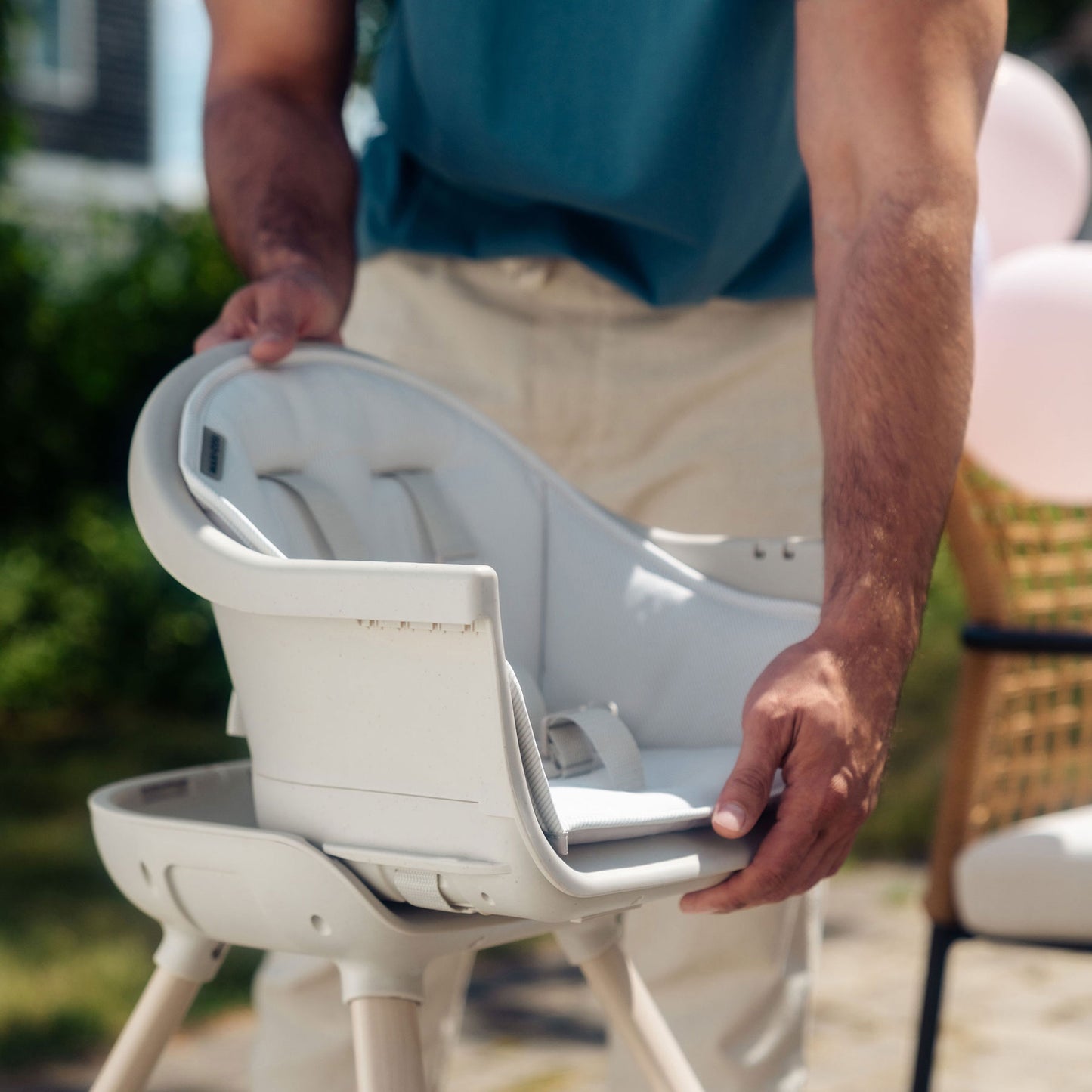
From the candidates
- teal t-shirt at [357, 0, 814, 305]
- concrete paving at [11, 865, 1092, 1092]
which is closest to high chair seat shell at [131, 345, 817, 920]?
teal t-shirt at [357, 0, 814, 305]

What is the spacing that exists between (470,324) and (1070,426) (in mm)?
863

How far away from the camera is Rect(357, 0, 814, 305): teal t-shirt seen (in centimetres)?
137

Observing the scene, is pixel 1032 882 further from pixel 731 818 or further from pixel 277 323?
pixel 277 323

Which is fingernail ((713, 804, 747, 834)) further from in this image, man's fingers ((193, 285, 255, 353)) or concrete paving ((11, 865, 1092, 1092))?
concrete paving ((11, 865, 1092, 1092))

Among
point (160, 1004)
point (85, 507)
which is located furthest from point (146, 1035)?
point (85, 507)

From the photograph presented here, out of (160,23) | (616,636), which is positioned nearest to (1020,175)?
(616,636)

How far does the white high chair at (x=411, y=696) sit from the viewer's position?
0.88 m

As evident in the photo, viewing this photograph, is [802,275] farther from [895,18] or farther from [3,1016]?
[3,1016]

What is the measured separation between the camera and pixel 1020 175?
222cm

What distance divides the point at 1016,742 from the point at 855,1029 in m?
0.91

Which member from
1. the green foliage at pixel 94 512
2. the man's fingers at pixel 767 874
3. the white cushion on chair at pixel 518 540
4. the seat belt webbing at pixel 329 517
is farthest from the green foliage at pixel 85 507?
the man's fingers at pixel 767 874

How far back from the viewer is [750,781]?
95cm

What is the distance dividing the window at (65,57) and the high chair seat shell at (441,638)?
7250mm

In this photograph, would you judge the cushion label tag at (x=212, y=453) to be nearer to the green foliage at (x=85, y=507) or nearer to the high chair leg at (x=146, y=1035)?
the high chair leg at (x=146, y=1035)
